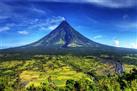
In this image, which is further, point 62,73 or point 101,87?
point 62,73

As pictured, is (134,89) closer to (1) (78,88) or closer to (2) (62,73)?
(1) (78,88)

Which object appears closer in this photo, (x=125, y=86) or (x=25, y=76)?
(x=125, y=86)

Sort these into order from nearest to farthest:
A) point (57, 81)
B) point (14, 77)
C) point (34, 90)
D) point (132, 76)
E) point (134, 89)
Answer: point (134, 89), point (132, 76), point (34, 90), point (57, 81), point (14, 77)

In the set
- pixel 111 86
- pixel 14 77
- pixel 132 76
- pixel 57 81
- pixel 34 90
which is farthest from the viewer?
pixel 14 77

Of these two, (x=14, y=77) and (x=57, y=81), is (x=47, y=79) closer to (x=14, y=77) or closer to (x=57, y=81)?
(x=57, y=81)

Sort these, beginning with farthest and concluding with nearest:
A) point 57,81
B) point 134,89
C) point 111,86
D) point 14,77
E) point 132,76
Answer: point 14,77
point 57,81
point 132,76
point 111,86
point 134,89

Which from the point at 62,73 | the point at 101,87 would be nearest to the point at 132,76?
the point at 101,87


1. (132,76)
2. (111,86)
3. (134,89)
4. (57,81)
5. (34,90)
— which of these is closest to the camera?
(134,89)

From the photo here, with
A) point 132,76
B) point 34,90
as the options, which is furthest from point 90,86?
point 34,90

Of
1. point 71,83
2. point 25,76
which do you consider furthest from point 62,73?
point 71,83
